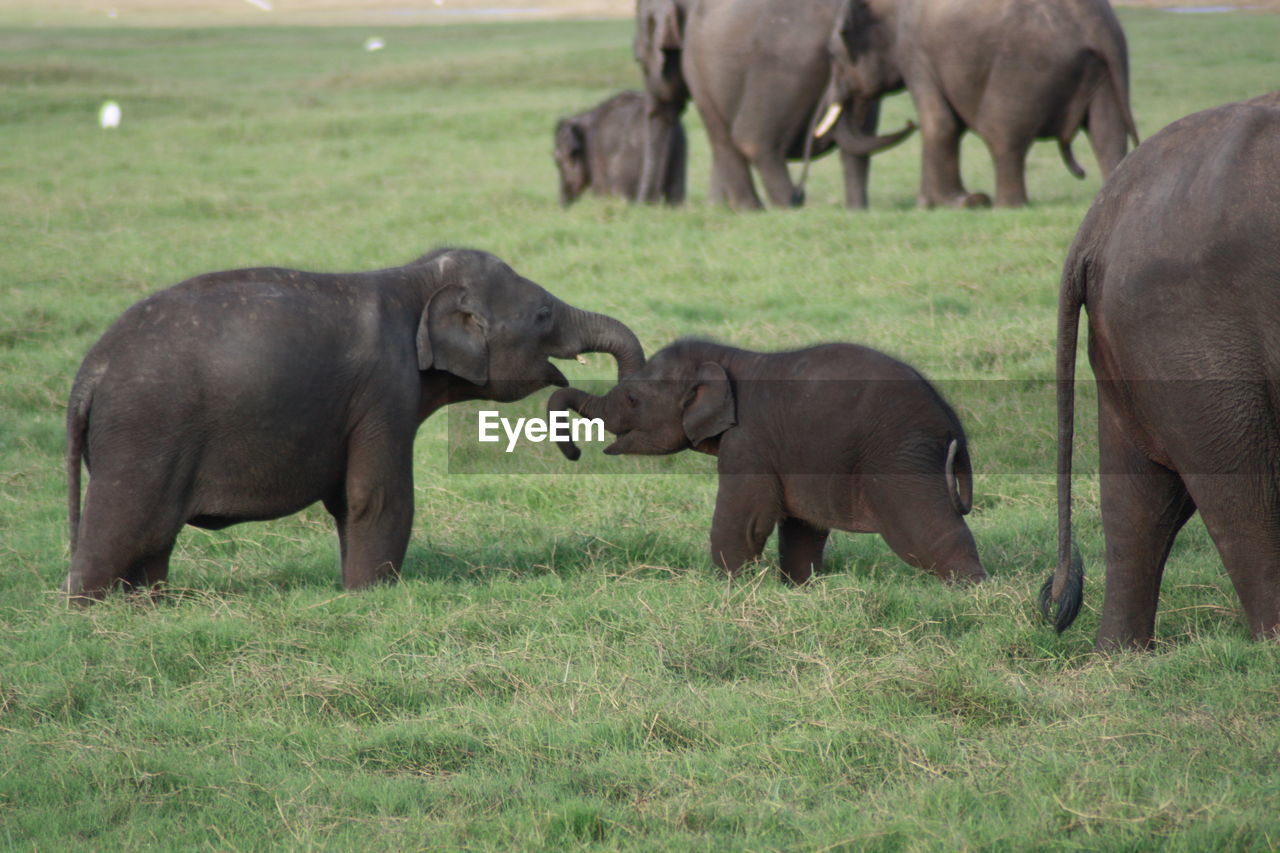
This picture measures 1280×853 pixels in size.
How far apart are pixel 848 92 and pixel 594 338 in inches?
338

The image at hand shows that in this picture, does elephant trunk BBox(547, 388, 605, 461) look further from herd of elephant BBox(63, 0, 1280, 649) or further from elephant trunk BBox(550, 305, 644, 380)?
elephant trunk BBox(550, 305, 644, 380)

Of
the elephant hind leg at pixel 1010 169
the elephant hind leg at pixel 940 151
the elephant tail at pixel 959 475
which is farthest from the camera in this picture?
the elephant hind leg at pixel 940 151

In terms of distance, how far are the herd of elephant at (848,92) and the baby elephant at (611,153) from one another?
0.02 m

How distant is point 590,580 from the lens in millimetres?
5672

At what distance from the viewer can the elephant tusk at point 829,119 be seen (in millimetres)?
14273

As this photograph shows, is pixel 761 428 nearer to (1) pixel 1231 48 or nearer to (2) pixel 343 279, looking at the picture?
(2) pixel 343 279

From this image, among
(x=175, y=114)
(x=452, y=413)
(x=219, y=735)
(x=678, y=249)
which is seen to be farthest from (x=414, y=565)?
(x=175, y=114)

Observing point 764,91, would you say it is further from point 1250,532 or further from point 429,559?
point 1250,532

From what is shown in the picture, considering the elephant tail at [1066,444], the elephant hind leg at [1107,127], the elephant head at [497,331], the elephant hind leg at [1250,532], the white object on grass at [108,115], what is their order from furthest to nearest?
the white object on grass at [108,115]
the elephant hind leg at [1107,127]
the elephant head at [497,331]
the elephant tail at [1066,444]
the elephant hind leg at [1250,532]

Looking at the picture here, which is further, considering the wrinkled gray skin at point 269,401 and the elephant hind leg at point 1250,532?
the wrinkled gray skin at point 269,401

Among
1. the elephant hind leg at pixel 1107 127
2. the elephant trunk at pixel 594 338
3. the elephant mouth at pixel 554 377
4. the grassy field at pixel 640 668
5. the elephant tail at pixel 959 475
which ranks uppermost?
the elephant hind leg at pixel 1107 127

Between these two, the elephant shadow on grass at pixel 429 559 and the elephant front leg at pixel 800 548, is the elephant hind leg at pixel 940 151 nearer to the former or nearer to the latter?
the elephant front leg at pixel 800 548

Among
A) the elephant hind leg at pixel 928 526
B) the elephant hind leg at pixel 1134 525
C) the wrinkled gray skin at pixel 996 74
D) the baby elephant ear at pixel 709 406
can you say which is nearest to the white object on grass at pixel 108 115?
the wrinkled gray skin at pixel 996 74

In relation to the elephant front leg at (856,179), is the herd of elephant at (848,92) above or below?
above
